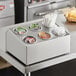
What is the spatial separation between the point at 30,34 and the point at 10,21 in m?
2.15

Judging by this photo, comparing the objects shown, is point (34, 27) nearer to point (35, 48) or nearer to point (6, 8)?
point (35, 48)

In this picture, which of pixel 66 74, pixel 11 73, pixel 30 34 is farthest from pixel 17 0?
pixel 30 34

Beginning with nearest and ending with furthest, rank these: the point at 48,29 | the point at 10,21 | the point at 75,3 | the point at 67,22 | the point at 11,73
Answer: the point at 48,29 → the point at 67,22 → the point at 11,73 → the point at 10,21 → the point at 75,3

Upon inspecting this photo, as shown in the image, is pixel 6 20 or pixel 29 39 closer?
pixel 29 39

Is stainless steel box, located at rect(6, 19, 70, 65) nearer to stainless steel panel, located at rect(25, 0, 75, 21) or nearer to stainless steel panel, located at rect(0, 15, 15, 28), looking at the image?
stainless steel panel, located at rect(0, 15, 15, 28)

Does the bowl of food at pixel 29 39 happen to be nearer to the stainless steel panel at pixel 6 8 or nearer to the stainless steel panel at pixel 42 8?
the stainless steel panel at pixel 6 8

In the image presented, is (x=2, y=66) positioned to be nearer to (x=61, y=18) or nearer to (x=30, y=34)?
(x=61, y=18)

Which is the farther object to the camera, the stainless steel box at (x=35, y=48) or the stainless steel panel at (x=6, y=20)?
the stainless steel panel at (x=6, y=20)

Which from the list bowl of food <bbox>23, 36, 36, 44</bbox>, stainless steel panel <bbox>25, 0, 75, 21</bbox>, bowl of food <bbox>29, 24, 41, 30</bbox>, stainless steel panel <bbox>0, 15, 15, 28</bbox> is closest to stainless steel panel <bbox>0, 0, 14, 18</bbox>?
stainless steel panel <bbox>0, 15, 15, 28</bbox>

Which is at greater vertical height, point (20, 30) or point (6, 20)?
point (20, 30)

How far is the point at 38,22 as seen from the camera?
165 cm

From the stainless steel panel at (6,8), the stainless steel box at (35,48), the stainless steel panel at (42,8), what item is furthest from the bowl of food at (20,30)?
the stainless steel panel at (42,8)

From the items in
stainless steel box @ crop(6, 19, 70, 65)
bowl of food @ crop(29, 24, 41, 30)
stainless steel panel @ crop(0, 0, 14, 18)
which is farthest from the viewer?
stainless steel panel @ crop(0, 0, 14, 18)

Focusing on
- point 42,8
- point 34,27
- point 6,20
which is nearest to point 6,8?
point 6,20
